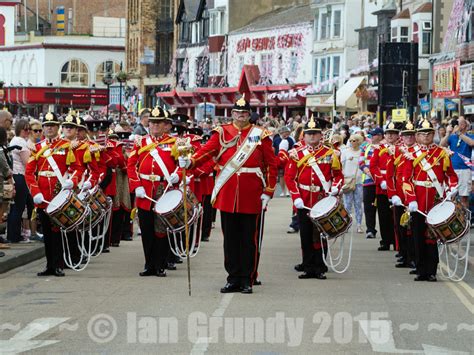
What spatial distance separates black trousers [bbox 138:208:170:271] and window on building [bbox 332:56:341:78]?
2118 inches

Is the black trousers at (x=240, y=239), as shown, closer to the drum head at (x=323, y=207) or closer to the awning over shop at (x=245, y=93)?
the drum head at (x=323, y=207)

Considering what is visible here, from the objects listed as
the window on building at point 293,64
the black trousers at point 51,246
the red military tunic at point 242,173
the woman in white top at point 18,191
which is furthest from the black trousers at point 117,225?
the window on building at point 293,64

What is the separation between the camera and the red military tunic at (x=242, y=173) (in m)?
14.7

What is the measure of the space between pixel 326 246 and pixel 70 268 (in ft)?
10.6

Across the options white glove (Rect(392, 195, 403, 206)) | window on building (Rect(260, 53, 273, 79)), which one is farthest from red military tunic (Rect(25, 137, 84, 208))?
window on building (Rect(260, 53, 273, 79))

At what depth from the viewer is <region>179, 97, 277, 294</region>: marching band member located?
14.7 meters

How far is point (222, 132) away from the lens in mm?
14906

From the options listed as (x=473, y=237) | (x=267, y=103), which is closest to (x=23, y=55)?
(x=267, y=103)

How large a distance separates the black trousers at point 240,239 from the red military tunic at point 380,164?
488cm

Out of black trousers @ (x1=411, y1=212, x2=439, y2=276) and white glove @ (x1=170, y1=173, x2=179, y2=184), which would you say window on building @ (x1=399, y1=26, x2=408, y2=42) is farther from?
white glove @ (x1=170, y1=173, x2=179, y2=184)

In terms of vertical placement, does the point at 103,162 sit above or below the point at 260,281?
above

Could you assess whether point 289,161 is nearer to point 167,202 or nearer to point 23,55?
point 167,202

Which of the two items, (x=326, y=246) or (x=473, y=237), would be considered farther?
(x=473, y=237)

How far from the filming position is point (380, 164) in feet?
65.1
